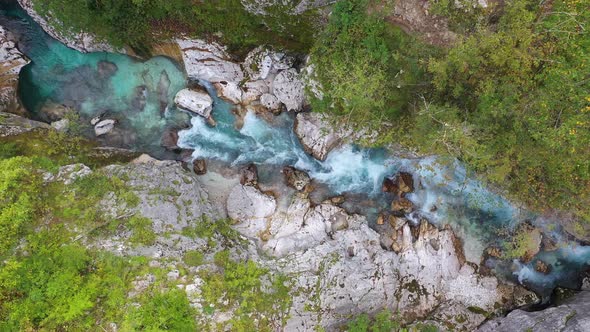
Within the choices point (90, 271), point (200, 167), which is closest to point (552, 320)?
point (200, 167)

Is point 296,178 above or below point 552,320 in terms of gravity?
above

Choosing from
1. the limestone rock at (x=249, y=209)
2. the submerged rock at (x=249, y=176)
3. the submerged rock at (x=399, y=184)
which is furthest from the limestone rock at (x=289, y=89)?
A: the submerged rock at (x=399, y=184)

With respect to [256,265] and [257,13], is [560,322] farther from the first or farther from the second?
[257,13]

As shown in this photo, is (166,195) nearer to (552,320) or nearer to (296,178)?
(296,178)

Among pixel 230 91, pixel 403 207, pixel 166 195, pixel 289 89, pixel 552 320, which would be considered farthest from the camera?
pixel 230 91

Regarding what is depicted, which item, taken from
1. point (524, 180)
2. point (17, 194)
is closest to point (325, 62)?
point (524, 180)

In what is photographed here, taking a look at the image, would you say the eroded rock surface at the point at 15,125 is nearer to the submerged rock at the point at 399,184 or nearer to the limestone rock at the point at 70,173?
the limestone rock at the point at 70,173

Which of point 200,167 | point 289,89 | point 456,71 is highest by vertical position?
point 456,71

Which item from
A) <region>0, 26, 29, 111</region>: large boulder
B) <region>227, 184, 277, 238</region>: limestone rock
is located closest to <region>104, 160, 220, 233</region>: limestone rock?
<region>227, 184, 277, 238</region>: limestone rock
